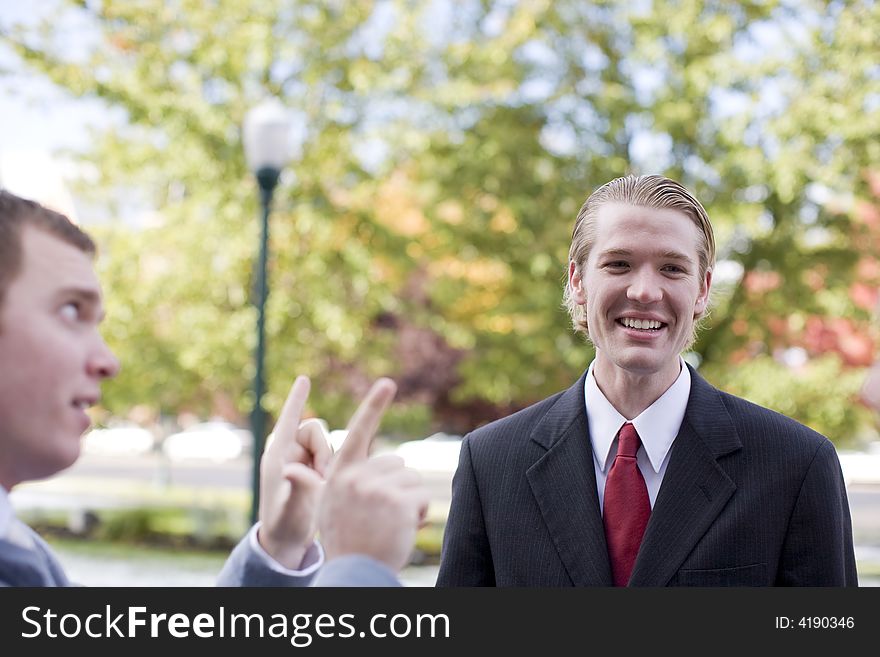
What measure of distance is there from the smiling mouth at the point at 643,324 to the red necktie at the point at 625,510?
256 mm

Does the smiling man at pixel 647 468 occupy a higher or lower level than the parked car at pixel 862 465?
lower

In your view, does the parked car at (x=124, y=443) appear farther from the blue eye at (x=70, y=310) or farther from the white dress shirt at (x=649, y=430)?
the blue eye at (x=70, y=310)

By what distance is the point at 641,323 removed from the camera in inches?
84.4

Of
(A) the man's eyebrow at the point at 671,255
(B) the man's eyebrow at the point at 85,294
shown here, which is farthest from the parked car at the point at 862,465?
(B) the man's eyebrow at the point at 85,294

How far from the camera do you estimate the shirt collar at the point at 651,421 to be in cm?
226

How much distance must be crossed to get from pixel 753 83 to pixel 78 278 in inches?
421

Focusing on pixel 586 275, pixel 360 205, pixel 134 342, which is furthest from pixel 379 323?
pixel 586 275

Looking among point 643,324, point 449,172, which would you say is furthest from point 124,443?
point 643,324

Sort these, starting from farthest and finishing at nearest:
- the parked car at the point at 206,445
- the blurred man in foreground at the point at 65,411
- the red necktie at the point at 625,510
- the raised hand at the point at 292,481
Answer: the parked car at the point at 206,445 < the red necktie at the point at 625,510 < the raised hand at the point at 292,481 < the blurred man in foreground at the point at 65,411

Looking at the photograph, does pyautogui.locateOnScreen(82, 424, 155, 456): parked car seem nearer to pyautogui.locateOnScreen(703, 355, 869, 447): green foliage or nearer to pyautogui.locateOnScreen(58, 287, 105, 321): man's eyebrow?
pyautogui.locateOnScreen(703, 355, 869, 447): green foliage

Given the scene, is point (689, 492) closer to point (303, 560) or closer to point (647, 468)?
point (647, 468)

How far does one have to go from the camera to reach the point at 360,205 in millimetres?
11742

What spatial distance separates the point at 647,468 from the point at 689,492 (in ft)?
0.45

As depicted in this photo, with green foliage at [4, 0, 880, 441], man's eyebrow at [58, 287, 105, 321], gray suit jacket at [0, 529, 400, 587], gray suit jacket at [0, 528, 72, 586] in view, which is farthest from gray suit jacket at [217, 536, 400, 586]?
green foliage at [4, 0, 880, 441]
